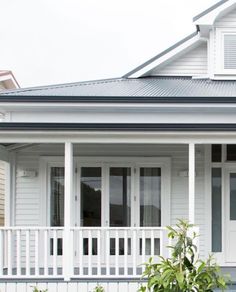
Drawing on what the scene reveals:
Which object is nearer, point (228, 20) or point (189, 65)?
point (228, 20)

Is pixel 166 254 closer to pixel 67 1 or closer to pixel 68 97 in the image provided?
pixel 68 97

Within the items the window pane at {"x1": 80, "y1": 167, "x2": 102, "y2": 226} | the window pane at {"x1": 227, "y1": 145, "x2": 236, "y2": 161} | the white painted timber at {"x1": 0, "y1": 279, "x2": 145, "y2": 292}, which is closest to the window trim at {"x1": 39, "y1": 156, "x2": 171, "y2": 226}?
the window pane at {"x1": 80, "y1": 167, "x2": 102, "y2": 226}

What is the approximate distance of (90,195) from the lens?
39.3ft

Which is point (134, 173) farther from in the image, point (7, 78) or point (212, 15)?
point (7, 78)

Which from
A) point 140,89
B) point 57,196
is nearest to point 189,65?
point 140,89

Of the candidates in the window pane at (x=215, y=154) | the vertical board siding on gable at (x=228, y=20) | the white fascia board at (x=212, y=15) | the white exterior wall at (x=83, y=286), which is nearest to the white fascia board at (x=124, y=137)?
the window pane at (x=215, y=154)

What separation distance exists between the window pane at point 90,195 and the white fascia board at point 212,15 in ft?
14.0

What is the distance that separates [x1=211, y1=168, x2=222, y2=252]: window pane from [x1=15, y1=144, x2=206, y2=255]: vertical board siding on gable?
0.24 meters

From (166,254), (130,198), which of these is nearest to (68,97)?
(130,198)

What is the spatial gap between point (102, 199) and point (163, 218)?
1.33m

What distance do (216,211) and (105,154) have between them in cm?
261

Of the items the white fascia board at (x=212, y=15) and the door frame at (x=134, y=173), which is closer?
the door frame at (x=134, y=173)

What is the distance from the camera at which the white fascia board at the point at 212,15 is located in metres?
13.4

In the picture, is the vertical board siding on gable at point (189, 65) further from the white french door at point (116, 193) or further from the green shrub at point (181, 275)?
the green shrub at point (181, 275)
